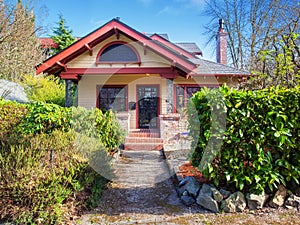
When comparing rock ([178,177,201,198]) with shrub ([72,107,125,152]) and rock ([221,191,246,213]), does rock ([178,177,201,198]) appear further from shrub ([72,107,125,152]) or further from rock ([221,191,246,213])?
shrub ([72,107,125,152])

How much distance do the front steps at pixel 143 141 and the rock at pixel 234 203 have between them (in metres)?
4.81

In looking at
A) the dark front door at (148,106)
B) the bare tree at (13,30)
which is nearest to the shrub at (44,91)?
the bare tree at (13,30)

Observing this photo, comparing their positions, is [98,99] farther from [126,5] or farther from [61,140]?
[61,140]

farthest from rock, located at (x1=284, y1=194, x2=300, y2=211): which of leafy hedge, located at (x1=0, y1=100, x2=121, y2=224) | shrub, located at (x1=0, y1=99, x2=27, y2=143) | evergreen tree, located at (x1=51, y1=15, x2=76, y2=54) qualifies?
evergreen tree, located at (x1=51, y1=15, x2=76, y2=54)

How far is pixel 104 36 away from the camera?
8727 mm

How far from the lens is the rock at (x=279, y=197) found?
3.48m

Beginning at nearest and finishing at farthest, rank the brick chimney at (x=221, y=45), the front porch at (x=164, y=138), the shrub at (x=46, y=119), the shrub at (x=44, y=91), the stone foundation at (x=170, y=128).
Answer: the shrub at (x=46, y=119)
the front porch at (x=164, y=138)
the stone foundation at (x=170, y=128)
the shrub at (x=44, y=91)
the brick chimney at (x=221, y=45)

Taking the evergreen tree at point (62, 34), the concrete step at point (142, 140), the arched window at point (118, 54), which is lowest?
the concrete step at point (142, 140)

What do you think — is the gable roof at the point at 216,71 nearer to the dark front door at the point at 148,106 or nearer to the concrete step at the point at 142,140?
the dark front door at the point at 148,106

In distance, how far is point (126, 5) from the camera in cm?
1095

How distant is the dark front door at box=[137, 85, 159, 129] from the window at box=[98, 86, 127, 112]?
0.74 meters

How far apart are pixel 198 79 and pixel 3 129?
833 centimetres

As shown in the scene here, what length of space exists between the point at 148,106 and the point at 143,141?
2.29 metres

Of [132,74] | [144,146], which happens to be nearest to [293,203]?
[144,146]
